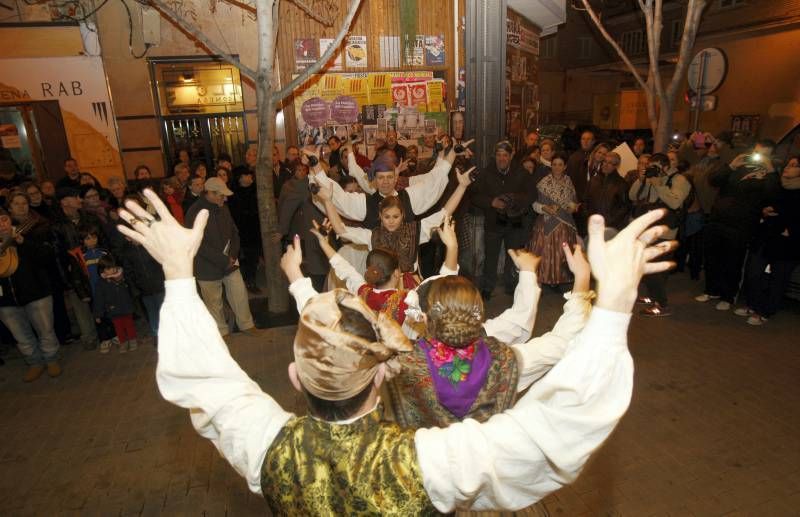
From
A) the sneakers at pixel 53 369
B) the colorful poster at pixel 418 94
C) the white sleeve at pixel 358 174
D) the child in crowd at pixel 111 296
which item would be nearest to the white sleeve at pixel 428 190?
the white sleeve at pixel 358 174

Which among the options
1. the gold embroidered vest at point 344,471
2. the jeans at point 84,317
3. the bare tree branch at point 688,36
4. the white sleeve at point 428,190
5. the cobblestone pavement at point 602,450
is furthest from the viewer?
the bare tree branch at point 688,36

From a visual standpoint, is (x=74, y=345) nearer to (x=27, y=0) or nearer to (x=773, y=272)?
(x=27, y=0)

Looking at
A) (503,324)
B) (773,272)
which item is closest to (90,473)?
(503,324)

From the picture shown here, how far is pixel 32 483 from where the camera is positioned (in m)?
3.79

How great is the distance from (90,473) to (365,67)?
30.0ft

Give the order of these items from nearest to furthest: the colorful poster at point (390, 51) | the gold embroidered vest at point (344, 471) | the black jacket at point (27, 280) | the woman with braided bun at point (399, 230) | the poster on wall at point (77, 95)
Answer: the gold embroidered vest at point (344, 471)
the woman with braided bun at point (399, 230)
the black jacket at point (27, 280)
the poster on wall at point (77, 95)
the colorful poster at point (390, 51)

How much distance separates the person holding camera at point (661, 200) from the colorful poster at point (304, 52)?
23.3 ft

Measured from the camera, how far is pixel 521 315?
253 centimetres

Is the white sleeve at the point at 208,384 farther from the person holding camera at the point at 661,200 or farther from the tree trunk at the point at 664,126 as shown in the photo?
the tree trunk at the point at 664,126

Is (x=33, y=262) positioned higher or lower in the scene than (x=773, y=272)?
higher

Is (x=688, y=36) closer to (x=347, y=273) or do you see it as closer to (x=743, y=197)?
(x=743, y=197)

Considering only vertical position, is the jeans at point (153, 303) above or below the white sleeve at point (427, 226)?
below

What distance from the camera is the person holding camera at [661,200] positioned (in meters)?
6.18

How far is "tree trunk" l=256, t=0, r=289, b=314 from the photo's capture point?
558 cm
